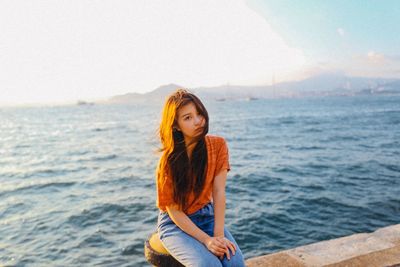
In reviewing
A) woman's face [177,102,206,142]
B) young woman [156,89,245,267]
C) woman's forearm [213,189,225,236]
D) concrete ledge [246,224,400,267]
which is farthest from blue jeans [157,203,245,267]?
concrete ledge [246,224,400,267]

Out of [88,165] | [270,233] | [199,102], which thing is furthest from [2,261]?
[88,165]

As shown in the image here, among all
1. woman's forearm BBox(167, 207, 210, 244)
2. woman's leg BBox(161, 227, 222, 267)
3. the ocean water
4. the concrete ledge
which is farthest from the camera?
the ocean water

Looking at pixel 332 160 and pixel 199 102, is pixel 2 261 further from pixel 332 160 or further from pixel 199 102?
pixel 332 160

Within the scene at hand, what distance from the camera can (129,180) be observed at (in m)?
15.3

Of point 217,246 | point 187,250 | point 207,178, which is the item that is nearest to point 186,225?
point 187,250

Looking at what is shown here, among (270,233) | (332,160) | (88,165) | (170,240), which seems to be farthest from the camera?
(88,165)

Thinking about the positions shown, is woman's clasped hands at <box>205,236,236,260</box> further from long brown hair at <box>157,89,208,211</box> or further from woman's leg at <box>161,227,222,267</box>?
long brown hair at <box>157,89,208,211</box>

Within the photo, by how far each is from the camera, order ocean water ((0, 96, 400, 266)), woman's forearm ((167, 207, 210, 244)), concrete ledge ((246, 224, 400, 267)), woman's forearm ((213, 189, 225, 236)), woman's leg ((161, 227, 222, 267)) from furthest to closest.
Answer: ocean water ((0, 96, 400, 266))
concrete ledge ((246, 224, 400, 267))
woman's forearm ((213, 189, 225, 236))
woman's forearm ((167, 207, 210, 244))
woman's leg ((161, 227, 222, 267))

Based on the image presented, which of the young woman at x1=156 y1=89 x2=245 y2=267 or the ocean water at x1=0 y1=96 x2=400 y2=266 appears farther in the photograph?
A: the ocean water at x1=0 y1=96 x2=400 y2=266

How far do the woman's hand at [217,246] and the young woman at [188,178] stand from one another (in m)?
0.05

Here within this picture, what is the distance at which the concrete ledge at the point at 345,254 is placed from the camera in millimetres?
4051

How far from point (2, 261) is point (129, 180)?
24.3 ft

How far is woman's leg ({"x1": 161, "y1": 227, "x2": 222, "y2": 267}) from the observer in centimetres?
291

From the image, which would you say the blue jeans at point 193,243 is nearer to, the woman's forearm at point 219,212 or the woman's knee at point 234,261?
the woman's knee at point 234,261
